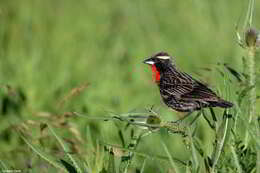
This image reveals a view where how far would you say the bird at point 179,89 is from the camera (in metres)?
4.59

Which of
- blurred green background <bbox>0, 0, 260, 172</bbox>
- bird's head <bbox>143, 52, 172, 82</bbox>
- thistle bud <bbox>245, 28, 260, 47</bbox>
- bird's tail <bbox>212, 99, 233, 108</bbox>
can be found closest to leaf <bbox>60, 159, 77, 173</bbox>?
bird's tail <bbox>212, 99, 233, 108</bbox>

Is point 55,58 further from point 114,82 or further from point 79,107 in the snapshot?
point 79,107

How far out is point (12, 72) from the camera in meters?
8.01

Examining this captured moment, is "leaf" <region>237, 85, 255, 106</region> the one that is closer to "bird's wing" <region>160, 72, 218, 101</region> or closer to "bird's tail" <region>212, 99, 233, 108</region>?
"bird's tail" <region>212, 99, 233, 108</region>

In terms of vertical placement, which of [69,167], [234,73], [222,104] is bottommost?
[69,167]

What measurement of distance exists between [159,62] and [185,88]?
0.47 metres

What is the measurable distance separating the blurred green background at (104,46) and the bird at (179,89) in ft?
4.36

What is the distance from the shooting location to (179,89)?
5148 millimetres

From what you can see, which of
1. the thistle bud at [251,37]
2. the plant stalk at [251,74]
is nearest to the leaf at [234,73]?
the plant stalk at [251,74]

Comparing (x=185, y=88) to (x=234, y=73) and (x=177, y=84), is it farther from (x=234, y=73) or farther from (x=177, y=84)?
(x=234, y=73)

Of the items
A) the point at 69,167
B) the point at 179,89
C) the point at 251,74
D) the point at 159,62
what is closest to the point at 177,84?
the point at 179,89

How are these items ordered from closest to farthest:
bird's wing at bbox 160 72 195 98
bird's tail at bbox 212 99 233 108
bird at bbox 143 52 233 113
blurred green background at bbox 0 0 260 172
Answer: bird's tail at bbox 212 99 233 108
bird at bbox 143 52 233 113
bird's wing at bbox 160 72 195 98
blurred green background at bbox 0 0 260 172

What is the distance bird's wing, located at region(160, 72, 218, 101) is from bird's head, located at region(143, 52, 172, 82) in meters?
0.12

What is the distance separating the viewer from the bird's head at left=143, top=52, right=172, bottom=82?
5.50m
